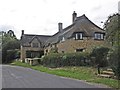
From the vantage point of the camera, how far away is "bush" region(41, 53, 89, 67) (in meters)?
39.8

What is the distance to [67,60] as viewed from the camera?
1706 inches

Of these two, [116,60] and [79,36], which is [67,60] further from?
[116,60]

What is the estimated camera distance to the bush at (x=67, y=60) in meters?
39.8

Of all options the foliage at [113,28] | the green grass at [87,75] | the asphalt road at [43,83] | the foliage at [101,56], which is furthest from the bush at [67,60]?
the asphalt road at [43,83]

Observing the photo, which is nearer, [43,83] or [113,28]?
[43,83]

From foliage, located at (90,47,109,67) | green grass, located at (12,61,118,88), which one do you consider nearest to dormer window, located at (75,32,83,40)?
foliage, located at (90,47,109,67)

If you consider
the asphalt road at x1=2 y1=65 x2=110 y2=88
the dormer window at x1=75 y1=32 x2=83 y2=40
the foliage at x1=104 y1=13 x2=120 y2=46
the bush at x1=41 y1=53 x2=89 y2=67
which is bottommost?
the asphalt road at x1=2 y1=65 x2=110 y2=88

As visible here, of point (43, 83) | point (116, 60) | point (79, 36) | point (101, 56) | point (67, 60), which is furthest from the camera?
point (79, 36)

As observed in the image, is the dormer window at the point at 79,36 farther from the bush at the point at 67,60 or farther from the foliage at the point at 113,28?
the foliage at the point at 113,28

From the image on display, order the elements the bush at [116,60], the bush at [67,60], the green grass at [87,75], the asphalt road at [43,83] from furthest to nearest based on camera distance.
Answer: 1. the bush at [67,60]
2. the bush at [116,60]
3. the green grass at [87,75]
4. the asphalt road at [43,83]

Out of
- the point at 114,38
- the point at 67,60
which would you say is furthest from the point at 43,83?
the point at 67,60

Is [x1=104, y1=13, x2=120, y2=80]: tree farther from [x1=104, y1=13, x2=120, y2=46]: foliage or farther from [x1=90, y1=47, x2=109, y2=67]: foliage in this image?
[x1=90, y1=47, x2=109, y2=67]: foliage

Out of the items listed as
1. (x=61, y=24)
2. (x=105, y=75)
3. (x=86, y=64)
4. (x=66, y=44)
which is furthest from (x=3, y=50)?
(x=105, y=75)

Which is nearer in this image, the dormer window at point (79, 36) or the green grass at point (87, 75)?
the green grass at point (87, 75)
